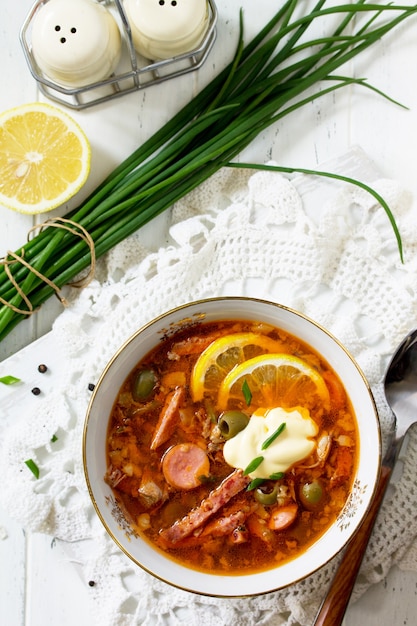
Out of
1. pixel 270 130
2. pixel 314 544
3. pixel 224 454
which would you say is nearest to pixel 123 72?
pixel 270 130

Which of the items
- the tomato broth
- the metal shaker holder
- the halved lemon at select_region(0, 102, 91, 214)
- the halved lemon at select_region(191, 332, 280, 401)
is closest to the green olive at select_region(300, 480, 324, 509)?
the tomato broth

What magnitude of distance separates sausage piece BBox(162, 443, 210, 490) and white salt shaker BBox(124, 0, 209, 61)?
1112mm

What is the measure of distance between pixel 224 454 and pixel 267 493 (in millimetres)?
143

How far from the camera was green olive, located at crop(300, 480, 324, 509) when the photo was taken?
1755 mm

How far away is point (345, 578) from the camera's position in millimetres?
1780

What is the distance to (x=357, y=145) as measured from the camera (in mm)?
2008

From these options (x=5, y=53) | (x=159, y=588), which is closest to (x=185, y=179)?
(x=5, y=53)

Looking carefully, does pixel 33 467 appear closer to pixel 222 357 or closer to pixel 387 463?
pixel 222 357

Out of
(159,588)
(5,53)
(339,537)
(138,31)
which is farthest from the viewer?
(5,53)

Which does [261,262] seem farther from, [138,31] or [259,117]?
[138,31]

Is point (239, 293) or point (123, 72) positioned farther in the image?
point (123, 72)

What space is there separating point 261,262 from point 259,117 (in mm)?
430

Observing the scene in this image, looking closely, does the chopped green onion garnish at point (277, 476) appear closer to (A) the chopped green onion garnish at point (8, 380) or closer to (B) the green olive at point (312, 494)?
(B) the green olive at point (312, 494)

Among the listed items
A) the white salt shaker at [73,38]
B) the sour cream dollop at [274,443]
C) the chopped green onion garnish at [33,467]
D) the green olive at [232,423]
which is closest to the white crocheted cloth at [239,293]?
the chopped green onion garnish at [33,467]
